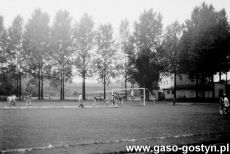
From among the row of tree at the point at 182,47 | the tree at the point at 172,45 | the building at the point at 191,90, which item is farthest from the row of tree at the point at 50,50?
the building at the point at 191,90

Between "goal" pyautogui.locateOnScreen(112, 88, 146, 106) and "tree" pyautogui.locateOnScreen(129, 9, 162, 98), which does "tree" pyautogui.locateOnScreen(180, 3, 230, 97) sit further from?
"goal" pyautogui.locateOnScreen(112, 88, 146, 106)

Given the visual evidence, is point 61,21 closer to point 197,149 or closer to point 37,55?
point 37,55

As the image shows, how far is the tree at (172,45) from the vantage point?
64.0m

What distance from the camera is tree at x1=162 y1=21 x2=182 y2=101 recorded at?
6400 cm

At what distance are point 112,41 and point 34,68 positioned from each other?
18921mm

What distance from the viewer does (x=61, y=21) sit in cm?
6525

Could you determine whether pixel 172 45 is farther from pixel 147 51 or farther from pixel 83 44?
pixel 83 44

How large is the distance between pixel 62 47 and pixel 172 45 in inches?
944

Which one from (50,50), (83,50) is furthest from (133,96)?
(50,50)

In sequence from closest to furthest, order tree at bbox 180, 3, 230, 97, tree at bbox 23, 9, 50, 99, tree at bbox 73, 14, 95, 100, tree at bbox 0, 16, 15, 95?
1. tree at bbox 180, 3, 230, 97
2. tree at bbox 23, 9, 50, 99
3. tree at bbox 0, 16, 15, 95
4. tree at bbox 73, 14, 95, 100

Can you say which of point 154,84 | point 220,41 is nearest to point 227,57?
point 220,41

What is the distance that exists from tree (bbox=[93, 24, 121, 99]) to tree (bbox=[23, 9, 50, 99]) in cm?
1157

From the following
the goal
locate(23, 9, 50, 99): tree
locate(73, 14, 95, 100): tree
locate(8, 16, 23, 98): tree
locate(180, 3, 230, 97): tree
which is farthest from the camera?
locate(73, 14, 95, 100): tree

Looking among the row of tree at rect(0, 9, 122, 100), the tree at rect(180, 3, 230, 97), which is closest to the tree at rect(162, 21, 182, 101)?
the tree at rect(180, 3, 230, 97)
